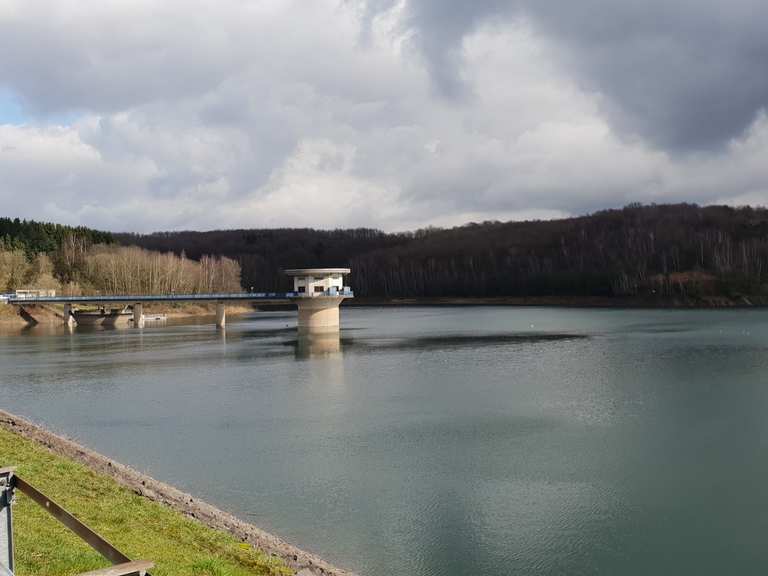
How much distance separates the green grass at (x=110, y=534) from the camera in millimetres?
8555

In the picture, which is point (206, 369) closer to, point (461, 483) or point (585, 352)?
point (585, 352)

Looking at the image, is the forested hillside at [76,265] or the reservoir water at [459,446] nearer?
the reservoir water at [459,446]

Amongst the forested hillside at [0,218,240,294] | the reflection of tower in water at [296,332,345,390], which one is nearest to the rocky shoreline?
the reflection of tower in water at [296,332,345,390]

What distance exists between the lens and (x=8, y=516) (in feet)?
20.0

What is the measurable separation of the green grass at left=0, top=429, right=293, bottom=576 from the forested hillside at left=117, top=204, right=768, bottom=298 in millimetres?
120947

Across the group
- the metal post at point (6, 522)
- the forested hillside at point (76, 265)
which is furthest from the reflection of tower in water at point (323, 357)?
the forested hillside at point (76, 265)

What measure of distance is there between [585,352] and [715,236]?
4747 inches

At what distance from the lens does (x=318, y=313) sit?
242 ft

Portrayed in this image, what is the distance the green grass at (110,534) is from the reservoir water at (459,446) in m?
2.27

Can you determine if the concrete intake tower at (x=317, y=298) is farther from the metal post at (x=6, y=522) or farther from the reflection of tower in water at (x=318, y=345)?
the metal post at (x=6, y=522)

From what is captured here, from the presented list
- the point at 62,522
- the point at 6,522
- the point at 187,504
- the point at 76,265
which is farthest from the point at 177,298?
the point at 62,522

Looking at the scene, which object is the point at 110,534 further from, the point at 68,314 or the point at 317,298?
the point at 68,314

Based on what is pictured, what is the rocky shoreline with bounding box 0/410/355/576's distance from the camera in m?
11.8

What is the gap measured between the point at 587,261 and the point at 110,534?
15539 cm
